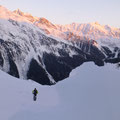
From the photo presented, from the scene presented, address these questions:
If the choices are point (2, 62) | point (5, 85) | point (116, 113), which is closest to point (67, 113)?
point (116, 113)

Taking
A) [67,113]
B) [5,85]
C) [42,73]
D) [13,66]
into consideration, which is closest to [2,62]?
[13,66]

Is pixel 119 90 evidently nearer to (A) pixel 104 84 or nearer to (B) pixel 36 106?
(A) pixel 104 84

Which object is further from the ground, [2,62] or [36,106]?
[36,106]

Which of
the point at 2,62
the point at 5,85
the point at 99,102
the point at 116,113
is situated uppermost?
the point at 116,113

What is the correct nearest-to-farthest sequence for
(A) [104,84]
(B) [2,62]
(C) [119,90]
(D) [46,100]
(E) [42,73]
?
(C) [119,90]
(D) [46,100]
(A) [104,84]
(B) [2,62]
(E) [42,73]

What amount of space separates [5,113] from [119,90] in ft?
48.3

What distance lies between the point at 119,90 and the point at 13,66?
17506cm

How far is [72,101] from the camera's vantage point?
22312 millimetres

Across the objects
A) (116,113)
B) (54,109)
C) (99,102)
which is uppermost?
(116,113)

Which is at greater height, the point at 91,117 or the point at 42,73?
the point at 91,117

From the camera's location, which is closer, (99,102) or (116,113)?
(116,113)

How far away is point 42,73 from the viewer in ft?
648

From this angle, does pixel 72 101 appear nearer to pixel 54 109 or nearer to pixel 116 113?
pixel 54 109

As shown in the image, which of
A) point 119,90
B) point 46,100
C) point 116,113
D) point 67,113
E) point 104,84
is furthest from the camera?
point 104,84
